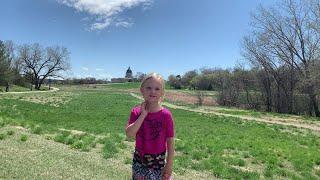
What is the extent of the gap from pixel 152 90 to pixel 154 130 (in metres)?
0.41

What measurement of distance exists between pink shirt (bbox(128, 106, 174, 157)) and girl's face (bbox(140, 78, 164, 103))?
0.48 feet

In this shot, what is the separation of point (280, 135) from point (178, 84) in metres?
87.3

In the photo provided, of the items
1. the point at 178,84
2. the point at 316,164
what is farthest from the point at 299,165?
the point at 178,84

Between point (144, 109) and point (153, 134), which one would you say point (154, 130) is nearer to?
point (153, 134)

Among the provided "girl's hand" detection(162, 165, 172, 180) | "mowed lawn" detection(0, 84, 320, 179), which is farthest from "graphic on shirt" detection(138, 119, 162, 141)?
"mowed lawn" detection(0, 84, 320, 179)

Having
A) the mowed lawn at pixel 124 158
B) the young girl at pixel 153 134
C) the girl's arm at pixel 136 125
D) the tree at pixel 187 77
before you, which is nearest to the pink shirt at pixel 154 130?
the young girl at pixel 153 134

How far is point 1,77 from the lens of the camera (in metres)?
71.9

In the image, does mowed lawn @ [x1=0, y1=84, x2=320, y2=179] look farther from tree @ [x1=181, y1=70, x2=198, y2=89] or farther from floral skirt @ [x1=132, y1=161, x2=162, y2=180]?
tree @ [x1=181, y1=70, x2=198, y2=89]

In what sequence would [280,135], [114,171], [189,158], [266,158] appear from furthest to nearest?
[280,135] → [266,158] → [189,158] → [114,171]

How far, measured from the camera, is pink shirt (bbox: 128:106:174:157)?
179 inches

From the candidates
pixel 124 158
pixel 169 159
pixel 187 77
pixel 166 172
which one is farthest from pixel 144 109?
pixel 187 77

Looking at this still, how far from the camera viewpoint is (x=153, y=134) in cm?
457

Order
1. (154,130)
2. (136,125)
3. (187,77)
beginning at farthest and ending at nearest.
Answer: (187,77)
(154,130)
(136,125)

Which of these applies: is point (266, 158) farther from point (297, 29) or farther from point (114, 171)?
point (297, 29)
